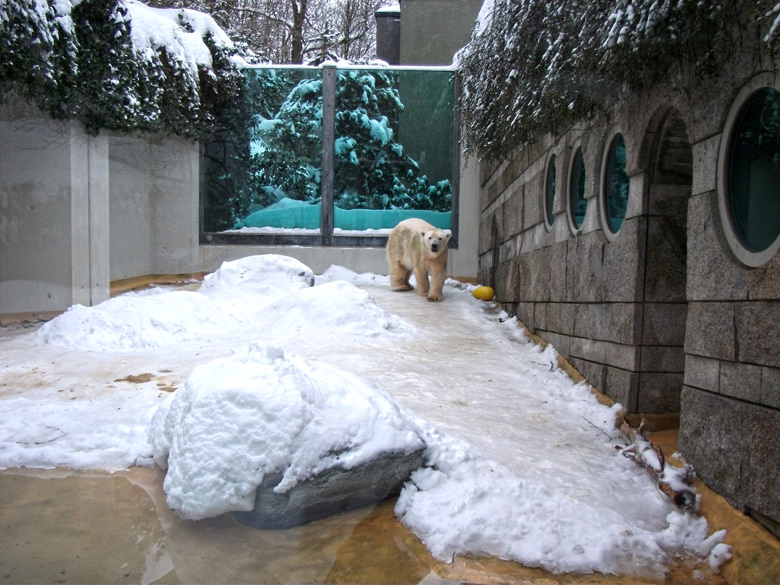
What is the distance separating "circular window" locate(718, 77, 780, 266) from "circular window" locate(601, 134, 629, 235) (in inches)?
38.3

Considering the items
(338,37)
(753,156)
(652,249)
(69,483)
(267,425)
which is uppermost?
(338,37)

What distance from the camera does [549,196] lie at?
443 centimetres

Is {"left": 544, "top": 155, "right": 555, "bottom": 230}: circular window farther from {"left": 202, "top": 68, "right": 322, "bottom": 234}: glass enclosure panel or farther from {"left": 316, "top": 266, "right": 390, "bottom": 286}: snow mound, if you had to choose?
{"left": 202, "top": 68, "right": 322, "bottom": 234}: glass enclosure panel

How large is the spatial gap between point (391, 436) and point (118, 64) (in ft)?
19.2

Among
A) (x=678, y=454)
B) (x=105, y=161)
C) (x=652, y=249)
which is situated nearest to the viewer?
(x=678, y=454)

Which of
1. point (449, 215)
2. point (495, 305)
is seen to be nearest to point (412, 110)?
point (449, 215)

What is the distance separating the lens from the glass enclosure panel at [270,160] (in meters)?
8.40

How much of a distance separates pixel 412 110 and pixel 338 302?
465 centimetres

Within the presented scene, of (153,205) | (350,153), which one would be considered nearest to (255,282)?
(153,205)

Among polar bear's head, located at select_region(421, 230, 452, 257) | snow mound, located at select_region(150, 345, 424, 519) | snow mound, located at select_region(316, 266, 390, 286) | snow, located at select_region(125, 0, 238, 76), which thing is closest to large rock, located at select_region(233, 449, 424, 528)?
snow mound, located at select_region(150, 345, 424, 519)

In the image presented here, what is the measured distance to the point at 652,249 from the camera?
2.71m

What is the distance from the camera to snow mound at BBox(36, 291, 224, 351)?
427 cm

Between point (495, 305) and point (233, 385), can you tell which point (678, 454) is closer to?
point (233, 385)

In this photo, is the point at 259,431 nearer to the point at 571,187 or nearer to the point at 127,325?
the point at 571,187
